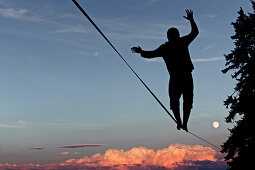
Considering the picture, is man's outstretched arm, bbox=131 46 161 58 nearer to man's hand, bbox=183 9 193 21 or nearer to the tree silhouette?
man's hand, bbox=183 9 193 21

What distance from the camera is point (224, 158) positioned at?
777 inches

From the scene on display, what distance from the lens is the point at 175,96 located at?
5.69 metres

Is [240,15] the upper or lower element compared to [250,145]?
upper

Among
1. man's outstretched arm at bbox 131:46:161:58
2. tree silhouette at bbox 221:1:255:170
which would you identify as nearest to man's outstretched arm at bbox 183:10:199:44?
man's outstretched arm at bbox 131:46:161:58

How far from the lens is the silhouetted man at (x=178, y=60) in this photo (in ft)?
17.1

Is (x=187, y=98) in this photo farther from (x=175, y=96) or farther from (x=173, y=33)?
(x=173, y=33)

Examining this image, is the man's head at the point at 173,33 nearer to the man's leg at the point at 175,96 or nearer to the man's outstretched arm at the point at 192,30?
the man's outstretched arm at the point at 192,30

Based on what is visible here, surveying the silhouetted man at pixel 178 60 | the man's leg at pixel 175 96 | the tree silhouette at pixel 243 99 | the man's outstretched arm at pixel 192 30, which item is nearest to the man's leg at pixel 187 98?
the silhouetted man at pixel 178 60

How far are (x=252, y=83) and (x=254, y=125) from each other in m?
2.96

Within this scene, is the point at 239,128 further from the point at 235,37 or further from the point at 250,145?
the point at 235,37

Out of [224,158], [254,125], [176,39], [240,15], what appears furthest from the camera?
[240,15]

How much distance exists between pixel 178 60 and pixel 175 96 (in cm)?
81

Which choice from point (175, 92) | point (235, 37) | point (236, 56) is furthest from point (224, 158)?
point (175, 92)

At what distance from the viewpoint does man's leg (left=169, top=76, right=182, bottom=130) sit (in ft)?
18.1
